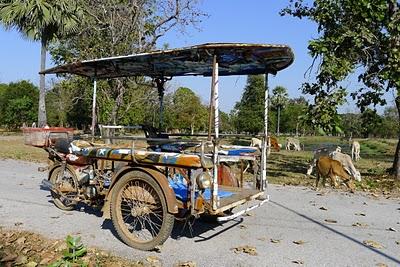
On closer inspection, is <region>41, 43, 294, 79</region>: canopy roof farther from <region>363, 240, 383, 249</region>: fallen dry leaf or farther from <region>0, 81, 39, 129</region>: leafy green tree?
<region>0, 81, 39, 129</region>: leafy green tree

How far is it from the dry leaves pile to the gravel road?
0.22 metres

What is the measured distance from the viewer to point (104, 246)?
215 inches

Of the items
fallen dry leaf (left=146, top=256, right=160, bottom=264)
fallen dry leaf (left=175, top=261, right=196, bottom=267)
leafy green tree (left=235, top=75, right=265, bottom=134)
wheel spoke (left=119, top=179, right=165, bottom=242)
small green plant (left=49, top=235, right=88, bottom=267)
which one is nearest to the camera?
small green plant (left=49, top=235, right=88, bottom=267)

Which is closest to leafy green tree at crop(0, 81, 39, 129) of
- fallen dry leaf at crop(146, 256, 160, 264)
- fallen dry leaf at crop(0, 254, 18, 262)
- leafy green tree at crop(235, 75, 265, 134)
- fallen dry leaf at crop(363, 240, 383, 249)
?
leafy green tree at crop(235, 75, 265, 134)

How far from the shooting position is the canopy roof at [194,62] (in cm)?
528

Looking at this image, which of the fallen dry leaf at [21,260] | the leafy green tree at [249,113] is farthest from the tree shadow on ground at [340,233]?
the leafy green tree at [249,113]

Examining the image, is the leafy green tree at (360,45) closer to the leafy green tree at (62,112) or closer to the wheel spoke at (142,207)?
the wheel spoke at (142,207)

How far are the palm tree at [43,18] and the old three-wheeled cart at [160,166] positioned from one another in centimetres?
1515

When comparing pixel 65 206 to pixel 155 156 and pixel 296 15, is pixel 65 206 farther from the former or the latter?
pixel 296 15

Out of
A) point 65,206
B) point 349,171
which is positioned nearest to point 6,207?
point 65,206

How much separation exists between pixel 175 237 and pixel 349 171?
23.2 ft

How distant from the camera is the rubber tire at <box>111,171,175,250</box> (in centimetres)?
516

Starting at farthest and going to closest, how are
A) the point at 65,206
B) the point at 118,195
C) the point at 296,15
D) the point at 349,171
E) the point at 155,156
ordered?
the point at 296,15, the point at 349,171, the point at 65,206, the point at 118,195, the point at 155,156

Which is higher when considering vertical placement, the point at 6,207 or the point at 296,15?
the point at 296,15
